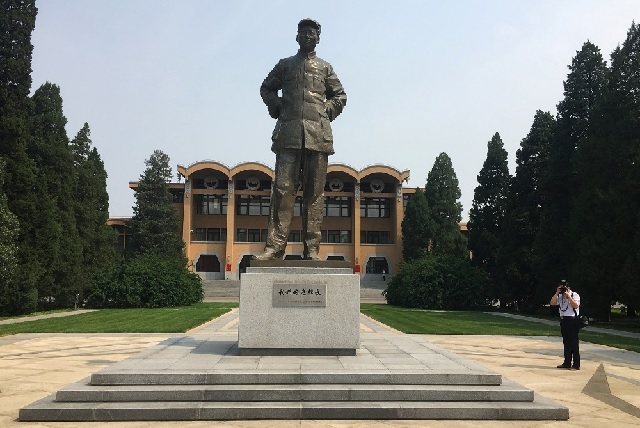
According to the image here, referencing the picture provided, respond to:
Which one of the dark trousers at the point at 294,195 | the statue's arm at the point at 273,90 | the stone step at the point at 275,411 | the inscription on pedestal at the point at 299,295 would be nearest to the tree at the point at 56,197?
the statue's arm at the point at 273,90

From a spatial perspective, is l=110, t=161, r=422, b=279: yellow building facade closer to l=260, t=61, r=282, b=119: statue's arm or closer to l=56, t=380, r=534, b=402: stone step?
l=260, t=61, r=282, b=119: statue's arm

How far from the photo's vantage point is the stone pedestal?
812cm

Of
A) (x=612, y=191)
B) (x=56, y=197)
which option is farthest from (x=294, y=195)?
(x=56, y=197)

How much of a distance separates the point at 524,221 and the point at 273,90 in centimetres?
2418

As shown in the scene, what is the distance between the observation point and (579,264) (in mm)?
22188

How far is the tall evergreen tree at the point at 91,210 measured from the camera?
107 feet

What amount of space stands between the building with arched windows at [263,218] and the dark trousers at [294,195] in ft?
145

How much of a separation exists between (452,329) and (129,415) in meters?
13.1

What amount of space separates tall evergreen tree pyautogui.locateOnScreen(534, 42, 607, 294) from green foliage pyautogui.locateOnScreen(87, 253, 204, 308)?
18.8 meters

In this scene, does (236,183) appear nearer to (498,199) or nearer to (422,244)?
(422,244)

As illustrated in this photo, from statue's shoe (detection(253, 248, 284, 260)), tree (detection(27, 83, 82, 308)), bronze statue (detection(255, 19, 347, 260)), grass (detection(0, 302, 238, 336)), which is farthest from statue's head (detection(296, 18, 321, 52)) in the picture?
tree (detection(27, 83, 82, 308))

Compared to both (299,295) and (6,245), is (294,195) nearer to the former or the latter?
(299,295)

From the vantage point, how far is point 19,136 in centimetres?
2309

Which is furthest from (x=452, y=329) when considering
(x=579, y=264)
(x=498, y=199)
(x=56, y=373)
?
(x=498, y=199)
